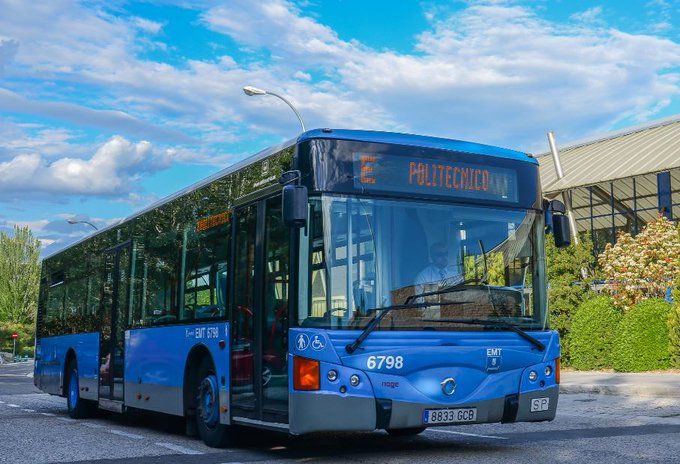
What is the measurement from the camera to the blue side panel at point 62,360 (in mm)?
15000

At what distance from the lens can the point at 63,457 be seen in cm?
961

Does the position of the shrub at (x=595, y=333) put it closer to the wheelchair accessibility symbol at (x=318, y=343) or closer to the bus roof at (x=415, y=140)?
the bus roof at (x=415, y=140)

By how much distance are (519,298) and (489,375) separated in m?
0.82

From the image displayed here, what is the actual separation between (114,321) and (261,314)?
18.0 feet

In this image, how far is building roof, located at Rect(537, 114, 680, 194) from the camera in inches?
1469

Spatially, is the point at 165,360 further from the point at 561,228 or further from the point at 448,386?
the point at 561,228

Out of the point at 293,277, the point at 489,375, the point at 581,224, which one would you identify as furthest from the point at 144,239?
the point at 581,224

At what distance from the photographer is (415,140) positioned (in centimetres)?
922

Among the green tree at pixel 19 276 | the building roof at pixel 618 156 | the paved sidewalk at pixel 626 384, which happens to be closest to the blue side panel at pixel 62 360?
the paved sidewalk at pixel 626 384

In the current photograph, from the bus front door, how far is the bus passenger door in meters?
4.31

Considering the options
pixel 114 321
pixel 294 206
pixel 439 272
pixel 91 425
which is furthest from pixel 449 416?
pixel 91 425

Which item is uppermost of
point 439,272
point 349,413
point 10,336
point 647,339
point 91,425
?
point 10,336

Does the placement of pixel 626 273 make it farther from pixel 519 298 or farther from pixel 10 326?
pixel 10 326

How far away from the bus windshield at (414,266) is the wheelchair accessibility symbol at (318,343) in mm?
151
